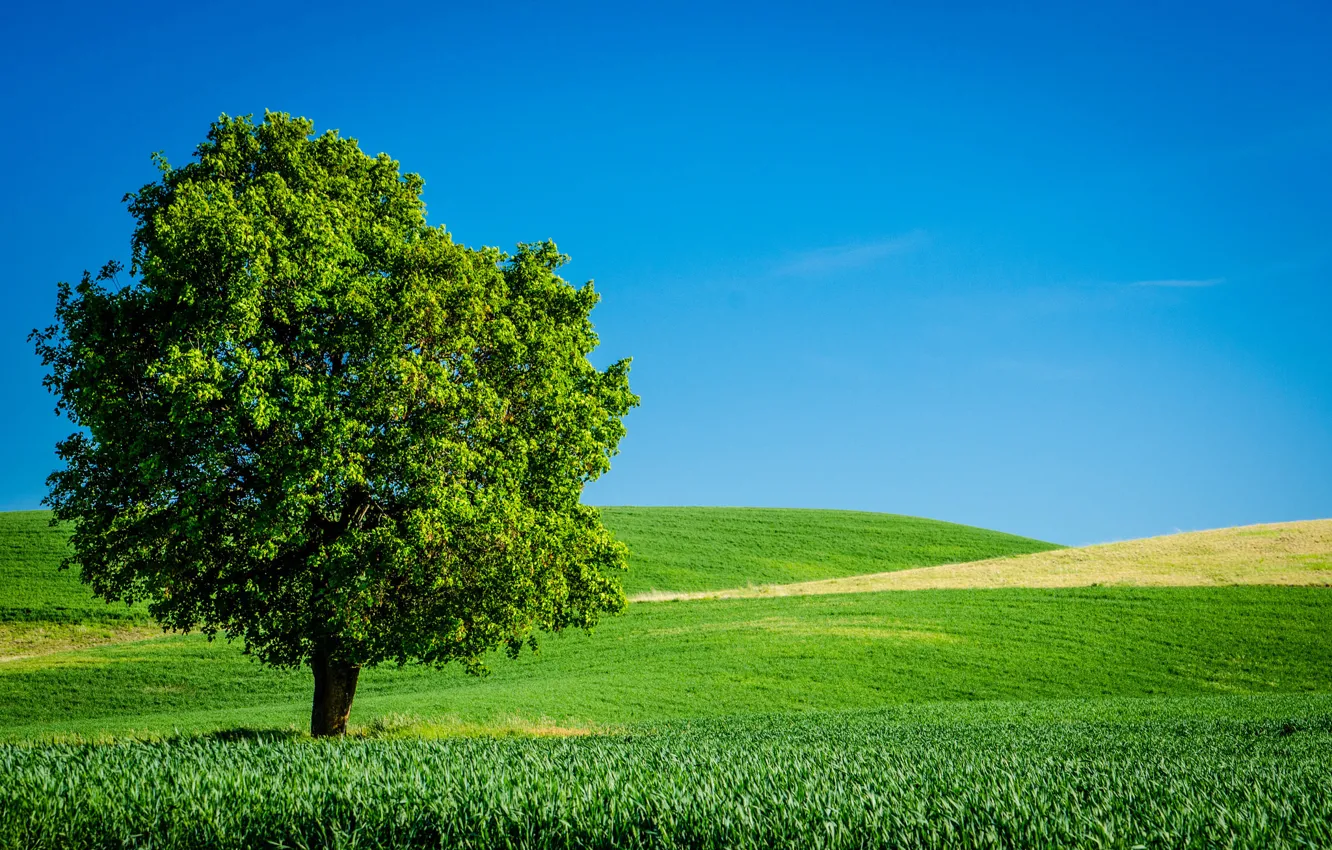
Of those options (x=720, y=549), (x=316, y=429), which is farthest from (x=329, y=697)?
(x=720, y=549)

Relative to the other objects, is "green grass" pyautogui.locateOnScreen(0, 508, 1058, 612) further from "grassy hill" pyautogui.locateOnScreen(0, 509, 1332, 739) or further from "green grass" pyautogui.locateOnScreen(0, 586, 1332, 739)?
"green grass" pyautogui.locateOnScreen(0, 586, 1332, 739)

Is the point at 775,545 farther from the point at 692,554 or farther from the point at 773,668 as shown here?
the point at 773,668

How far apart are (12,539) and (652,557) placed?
176ft

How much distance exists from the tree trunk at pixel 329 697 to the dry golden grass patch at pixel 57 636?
35650mm

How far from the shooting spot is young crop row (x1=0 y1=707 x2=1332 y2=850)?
235 inches

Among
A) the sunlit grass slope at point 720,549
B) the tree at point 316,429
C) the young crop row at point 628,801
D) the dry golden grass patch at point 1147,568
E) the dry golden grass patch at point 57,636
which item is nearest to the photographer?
the young crop row at point 628,801

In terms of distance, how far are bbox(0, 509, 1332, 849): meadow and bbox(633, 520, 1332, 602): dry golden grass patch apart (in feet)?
2.03

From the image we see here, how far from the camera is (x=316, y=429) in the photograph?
17.9 meters

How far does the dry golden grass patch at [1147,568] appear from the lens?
58.0 metres

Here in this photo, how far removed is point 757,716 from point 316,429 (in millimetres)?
16912

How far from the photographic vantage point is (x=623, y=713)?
29812 mm

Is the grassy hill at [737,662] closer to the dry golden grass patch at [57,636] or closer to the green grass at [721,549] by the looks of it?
the dry golden grass patch at [57,636]

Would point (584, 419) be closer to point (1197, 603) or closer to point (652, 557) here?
point (1197, 603)

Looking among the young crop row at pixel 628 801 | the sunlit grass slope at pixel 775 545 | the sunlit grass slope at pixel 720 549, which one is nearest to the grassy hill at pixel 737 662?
the sunlit grass slope at pixel 720 549
